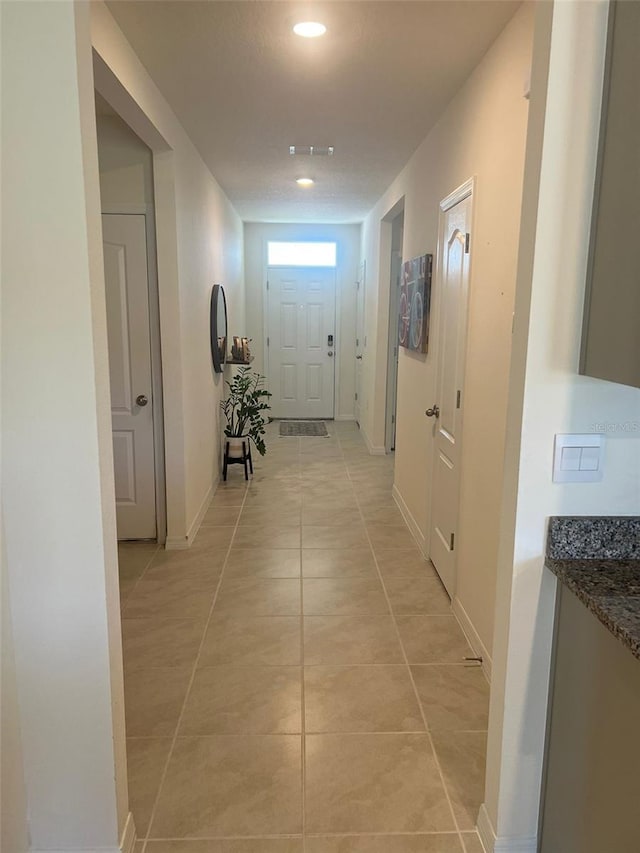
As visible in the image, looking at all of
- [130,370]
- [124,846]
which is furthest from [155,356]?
[124,846]

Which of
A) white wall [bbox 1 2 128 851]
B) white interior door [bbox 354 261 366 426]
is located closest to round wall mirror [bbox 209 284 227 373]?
white interior door [bbox 354 261 366 426]

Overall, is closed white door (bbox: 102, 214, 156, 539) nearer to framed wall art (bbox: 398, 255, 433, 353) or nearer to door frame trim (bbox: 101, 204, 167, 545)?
door frame trim (bbox: 101, 204, 167, 545)

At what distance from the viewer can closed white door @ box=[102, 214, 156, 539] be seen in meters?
3.45

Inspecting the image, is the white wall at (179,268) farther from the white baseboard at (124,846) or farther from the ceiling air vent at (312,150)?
the white baseboard at (124,846)

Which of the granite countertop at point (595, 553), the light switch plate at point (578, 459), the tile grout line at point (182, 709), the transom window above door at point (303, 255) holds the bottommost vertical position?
the tile grout line at point (182, 709)

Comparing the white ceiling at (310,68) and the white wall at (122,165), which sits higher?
the white ceiling at (310,68)

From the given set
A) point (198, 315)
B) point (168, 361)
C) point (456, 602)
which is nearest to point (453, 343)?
point (456, 602)

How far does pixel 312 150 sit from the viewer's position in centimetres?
376

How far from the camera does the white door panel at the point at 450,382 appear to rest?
272 centimetres

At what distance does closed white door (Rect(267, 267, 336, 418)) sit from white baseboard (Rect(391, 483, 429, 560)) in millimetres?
3380

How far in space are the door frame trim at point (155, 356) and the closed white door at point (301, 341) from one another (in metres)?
4.22

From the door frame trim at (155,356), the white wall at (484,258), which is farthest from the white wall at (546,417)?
the door frame trim at (155,356)

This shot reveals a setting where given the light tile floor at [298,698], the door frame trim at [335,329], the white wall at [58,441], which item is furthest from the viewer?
the door frame trim at [335,329]

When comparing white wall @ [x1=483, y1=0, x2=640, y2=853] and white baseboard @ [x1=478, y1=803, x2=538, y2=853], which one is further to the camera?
white baseboard @ [x1=478, y1=803, x2=538, y2=853]
